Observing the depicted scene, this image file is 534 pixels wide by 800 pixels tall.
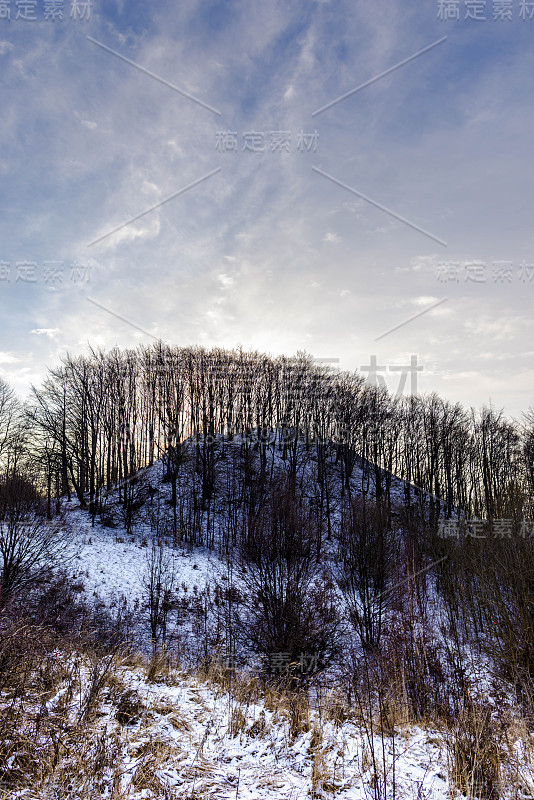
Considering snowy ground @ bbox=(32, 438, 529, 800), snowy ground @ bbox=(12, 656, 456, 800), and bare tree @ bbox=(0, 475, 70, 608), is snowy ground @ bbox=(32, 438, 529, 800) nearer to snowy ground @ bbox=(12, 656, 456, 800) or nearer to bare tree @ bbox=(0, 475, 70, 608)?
snowy ground @ bbox=(12, 656, 456, 800)

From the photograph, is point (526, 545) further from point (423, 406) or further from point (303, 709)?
point (423, 406)

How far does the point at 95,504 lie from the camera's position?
96.1 ft

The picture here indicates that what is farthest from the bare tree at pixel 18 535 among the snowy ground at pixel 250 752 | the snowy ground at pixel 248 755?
the snowy ground at pixel 248 755

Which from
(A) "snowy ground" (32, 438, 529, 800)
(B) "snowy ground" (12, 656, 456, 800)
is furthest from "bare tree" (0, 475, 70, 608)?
(B) "snowy ground" (12, 656, 456, 800)

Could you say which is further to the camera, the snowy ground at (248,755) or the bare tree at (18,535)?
the bare tree at (18,535)

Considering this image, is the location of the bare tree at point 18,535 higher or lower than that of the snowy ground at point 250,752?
higher

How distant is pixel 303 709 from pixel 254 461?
30.9 meters

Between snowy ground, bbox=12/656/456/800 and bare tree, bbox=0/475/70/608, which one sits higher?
bare tree, bbox=0/475/70/608

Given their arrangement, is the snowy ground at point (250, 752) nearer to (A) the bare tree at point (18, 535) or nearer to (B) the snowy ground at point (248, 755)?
(B) the snowy ground at point (248, 755)

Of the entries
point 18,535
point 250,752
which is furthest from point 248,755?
point 18,535

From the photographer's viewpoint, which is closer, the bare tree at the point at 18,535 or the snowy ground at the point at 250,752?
the snowy ground at the point at 250,752

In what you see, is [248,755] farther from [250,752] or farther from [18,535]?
[18,535]

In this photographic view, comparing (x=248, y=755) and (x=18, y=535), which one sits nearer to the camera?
(x=248, y=755)

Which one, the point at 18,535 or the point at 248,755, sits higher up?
the point at 18,535
